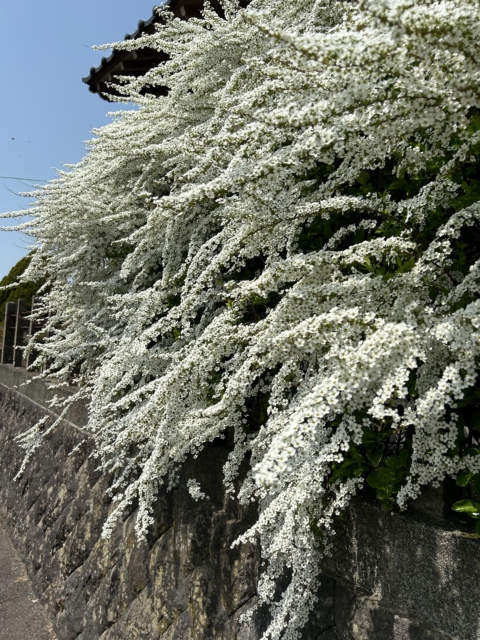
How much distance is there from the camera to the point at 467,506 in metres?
1.80

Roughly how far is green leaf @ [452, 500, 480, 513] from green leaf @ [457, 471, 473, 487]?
0.21 ft

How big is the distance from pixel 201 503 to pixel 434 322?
2127 millimetres

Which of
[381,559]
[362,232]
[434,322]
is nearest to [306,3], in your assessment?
[362,232]

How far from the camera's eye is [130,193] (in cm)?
432

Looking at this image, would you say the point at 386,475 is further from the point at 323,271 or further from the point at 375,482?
the point at 323,271

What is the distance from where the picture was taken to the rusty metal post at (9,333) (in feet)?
32.4

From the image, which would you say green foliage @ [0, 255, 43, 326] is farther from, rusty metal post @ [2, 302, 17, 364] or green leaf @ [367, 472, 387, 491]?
green leaf @ [367, 472, 387, 491]

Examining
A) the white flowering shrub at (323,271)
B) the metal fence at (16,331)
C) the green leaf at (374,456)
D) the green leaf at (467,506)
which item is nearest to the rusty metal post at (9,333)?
the metal fence at (16,331)

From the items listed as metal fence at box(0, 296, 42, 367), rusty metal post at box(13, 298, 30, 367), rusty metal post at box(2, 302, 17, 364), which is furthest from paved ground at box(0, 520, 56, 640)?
rusty metal post at box(2, 302, 17, 364)

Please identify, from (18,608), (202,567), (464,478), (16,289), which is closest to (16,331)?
(16,289)

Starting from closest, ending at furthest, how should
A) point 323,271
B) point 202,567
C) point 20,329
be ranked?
point 323,271 < point 202,567 < point 20,329

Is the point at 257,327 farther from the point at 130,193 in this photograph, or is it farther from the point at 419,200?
the point at 130,193

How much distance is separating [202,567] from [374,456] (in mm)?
1539

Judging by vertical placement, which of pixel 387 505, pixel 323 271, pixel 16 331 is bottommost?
pixel 387 505
